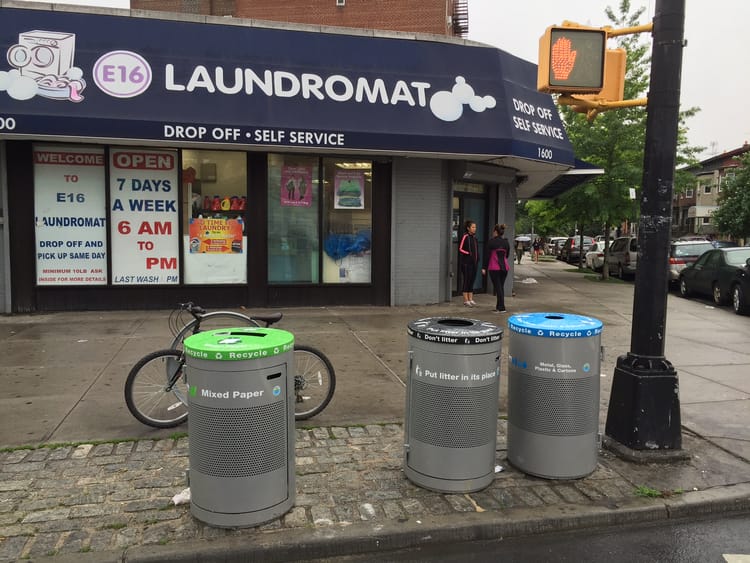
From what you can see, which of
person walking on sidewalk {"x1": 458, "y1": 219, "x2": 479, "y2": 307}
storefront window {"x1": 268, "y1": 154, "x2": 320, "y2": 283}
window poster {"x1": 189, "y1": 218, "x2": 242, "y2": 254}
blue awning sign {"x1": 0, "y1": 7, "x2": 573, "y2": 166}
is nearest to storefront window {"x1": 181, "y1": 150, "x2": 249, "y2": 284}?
window poster {"x1": 189, "y1": 218, "x2": 242, "y2": 254}

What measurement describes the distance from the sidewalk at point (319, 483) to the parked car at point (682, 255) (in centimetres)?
1177

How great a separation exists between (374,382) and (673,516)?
11.1ft

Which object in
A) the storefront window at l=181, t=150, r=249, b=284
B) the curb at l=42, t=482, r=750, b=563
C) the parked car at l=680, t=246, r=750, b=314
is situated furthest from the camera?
the parked car at l=680, t=246, r=750, b=314

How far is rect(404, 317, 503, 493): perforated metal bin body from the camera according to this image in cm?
388

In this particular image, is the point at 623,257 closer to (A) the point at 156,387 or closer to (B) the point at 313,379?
(B) the point at 313,379

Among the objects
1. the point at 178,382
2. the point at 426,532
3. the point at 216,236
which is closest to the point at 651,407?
the point at 426,532

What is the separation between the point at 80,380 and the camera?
6.52 m

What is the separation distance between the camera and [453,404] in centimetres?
390

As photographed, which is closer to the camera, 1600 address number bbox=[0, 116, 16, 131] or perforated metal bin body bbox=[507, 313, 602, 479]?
perforated metal bin body bbox=[507, 313, 602, 479]

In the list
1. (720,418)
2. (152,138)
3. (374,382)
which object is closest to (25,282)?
(152,138)

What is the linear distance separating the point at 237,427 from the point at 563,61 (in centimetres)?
370

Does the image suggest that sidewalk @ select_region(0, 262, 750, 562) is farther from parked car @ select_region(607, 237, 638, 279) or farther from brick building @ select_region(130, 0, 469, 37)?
brick building @ select_region(130, 0, 469, 37)

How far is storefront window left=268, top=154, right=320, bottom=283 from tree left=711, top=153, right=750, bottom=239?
36.2m

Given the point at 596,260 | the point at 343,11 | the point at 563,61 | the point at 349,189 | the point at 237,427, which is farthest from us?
the point at 343,11
